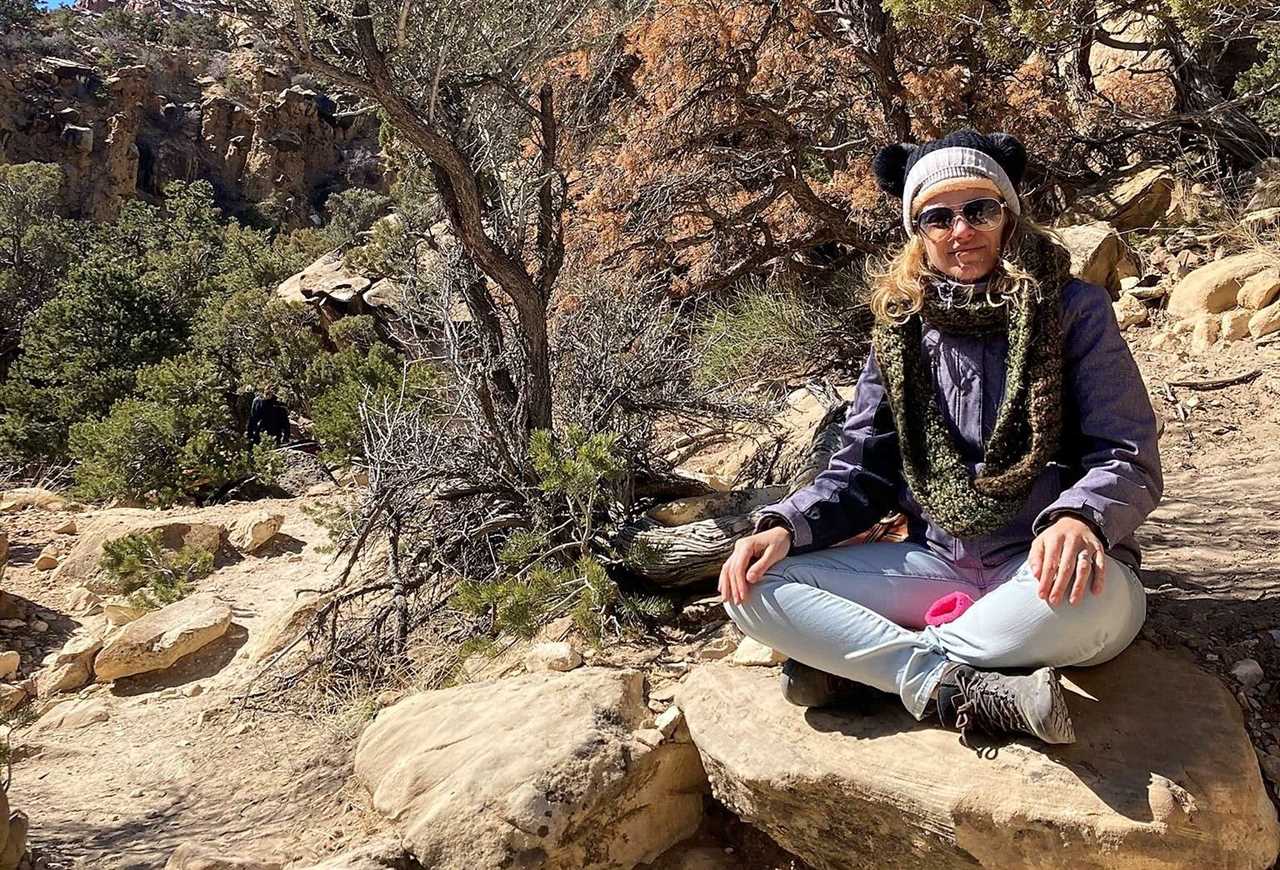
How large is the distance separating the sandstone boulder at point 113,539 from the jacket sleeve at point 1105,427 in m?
5.15

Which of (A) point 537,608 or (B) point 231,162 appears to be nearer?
(A) point 537,608

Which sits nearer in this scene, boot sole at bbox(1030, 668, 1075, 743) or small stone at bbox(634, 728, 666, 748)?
boot sole at bbox(1030, 668, 1075, 743)

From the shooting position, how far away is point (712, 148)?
246 inches

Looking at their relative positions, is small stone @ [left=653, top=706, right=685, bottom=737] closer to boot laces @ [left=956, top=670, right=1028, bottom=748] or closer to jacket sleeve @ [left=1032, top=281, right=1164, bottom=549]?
boot laces @ [left=956, top=670, right=1028, bottom=748]

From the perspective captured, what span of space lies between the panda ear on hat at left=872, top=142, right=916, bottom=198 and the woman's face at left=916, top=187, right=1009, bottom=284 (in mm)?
179

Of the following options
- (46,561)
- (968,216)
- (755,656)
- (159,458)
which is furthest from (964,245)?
(159,458)

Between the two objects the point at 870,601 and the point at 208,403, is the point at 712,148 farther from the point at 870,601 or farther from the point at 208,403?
the point at 208,403

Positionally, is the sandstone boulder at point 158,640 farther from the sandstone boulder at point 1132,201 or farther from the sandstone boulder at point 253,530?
the sandstone boulder at point 1132,201

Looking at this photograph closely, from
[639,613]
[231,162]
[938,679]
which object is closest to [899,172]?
[938,679]

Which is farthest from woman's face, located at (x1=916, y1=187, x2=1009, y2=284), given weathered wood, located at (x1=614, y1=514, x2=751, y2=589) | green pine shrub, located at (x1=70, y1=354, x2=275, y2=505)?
green pine shrub, located at (x1=70, y1=354, x2=275, y2=505)

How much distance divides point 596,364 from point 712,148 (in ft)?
9.83

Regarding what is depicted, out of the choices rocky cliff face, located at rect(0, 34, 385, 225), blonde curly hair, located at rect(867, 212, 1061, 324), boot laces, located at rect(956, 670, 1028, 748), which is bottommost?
boot laces, located at rect(956, 670, 1028, 748)

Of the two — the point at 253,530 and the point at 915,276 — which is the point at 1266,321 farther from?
the point at 253,530

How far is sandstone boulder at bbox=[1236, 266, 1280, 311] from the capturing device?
177 inches
